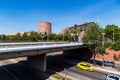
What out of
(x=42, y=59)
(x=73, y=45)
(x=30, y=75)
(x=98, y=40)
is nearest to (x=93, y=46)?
(x=98, y=40)

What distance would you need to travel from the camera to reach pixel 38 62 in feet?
126

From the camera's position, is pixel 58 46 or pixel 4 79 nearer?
pixel 4 79

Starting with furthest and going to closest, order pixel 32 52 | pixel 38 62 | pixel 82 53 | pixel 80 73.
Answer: pixel 82 53 → pixel 38 62 → pixel 80 73 → pixel 32 52

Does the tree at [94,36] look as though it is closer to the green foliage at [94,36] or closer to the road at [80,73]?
the green foliage at [94,36]

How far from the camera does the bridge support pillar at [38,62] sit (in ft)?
122

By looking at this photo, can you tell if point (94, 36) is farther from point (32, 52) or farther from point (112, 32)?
point (112, 32)

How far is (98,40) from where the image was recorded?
1812 inches

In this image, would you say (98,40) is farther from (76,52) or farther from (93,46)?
(76,52)

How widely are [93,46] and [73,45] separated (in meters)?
7.49

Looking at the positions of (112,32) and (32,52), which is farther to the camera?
(112,32)

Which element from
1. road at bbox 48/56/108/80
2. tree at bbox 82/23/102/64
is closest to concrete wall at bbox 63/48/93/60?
tree at bbox 82/23/102/64

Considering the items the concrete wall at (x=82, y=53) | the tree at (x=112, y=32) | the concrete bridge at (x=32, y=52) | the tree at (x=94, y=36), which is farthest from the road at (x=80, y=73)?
the tree at (x=112, y=32)

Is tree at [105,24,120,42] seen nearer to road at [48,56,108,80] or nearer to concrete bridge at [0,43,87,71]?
concrete bridge at [0,43,87,71]

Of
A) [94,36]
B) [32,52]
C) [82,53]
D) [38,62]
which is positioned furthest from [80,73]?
[82,53]
